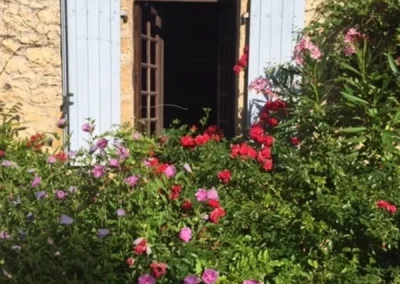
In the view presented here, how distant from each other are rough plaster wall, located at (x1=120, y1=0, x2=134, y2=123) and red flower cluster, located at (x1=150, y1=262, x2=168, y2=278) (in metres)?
2.32

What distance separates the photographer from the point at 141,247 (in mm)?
2744

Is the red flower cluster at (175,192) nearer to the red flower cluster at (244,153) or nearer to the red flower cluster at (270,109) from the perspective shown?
the red flower cluster at (244,153)

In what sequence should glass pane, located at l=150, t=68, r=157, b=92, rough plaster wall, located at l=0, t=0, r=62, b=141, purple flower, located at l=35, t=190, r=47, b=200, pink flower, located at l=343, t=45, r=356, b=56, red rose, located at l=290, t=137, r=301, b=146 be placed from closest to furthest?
purple flower, located at l=35, t=190, r=47, b=200
red rose, located at l=290, t=137, r=301, b=146
pink flower, located at l=343, t=45, r=356, b=56
rough plaster wall, located at l=0, t=0, r=62, b=141
glass pane, located at l=150, t=68, r=157, b=92

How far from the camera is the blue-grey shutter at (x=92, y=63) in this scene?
4691 mm

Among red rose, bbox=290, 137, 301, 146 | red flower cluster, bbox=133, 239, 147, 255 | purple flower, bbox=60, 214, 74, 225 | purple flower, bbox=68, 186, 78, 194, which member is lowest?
red flower cluster, bbox=133, 239, 147, 255

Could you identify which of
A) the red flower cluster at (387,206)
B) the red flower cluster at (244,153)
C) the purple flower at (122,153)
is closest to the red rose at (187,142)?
the red flower cluster at (244,153)

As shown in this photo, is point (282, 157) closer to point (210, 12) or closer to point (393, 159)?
point (393, 159)

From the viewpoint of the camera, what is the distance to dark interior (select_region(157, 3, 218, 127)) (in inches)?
301

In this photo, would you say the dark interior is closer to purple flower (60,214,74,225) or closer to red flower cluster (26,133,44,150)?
red flower cluster (26,133,44,150)

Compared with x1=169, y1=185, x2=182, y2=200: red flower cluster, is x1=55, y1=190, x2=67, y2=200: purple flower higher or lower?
lower

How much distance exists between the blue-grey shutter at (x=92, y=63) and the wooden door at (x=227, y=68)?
928 mm

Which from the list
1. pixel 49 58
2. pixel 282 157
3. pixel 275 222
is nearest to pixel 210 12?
pixel 49 58

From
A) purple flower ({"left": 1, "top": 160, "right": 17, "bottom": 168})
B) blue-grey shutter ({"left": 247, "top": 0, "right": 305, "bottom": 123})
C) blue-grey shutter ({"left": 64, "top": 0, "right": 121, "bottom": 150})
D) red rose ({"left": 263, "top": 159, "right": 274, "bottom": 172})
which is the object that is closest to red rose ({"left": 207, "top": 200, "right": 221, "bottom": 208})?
red rose ({"left": 263, "top": 159, "right": 274, "bottom": 172})

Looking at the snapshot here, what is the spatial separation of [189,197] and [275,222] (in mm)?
515
